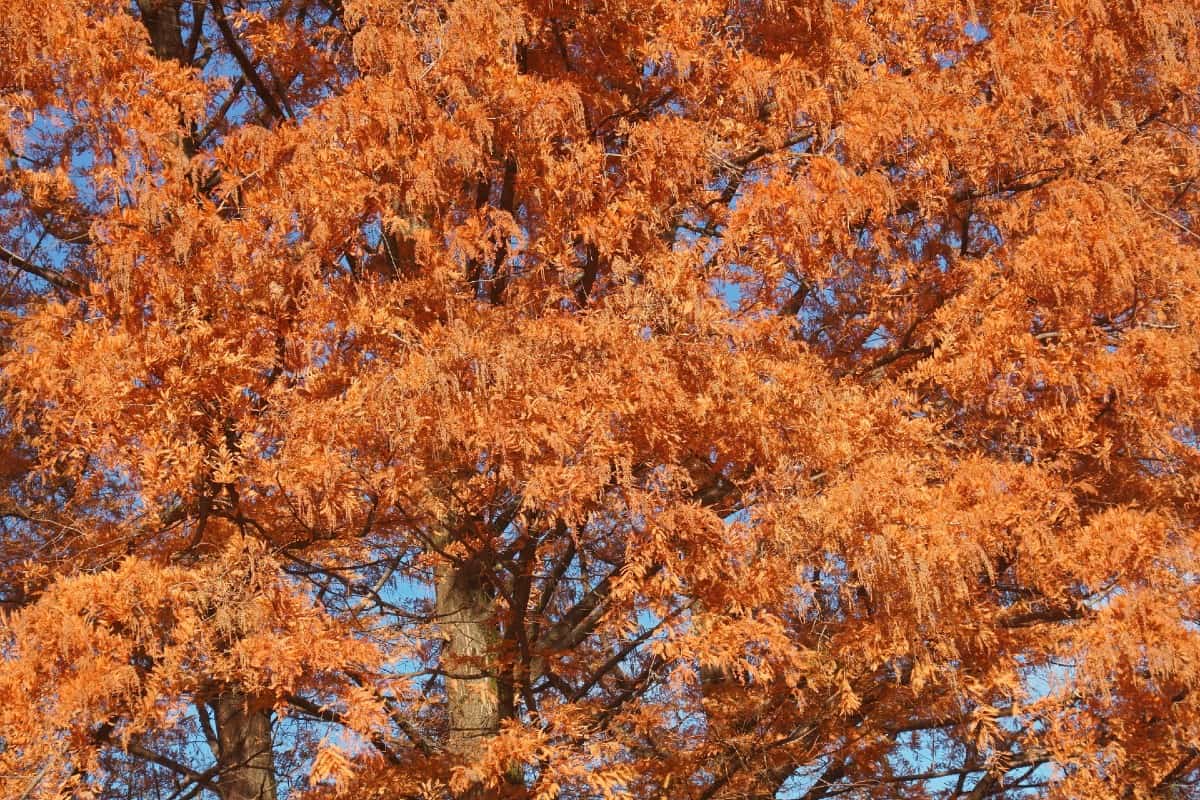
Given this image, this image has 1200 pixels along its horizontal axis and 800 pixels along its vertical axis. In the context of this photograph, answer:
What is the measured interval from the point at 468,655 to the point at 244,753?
78.0 inches

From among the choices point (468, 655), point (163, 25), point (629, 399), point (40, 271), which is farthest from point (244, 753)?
point (163, 25)

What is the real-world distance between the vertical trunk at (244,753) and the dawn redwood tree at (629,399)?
1.3 inches

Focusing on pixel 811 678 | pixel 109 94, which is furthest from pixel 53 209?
pixel 811 678

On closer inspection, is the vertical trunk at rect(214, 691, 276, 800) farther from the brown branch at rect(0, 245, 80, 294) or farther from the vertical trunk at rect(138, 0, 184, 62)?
the vertical trunk at rect(138, 0, 184, 62)

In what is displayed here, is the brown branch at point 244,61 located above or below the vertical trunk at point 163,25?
below

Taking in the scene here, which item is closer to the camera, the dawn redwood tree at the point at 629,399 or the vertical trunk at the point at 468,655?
the dawn redwood tree at the point at 629,399

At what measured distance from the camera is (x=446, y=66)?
5.25 meters

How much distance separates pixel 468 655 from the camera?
19.9 ft

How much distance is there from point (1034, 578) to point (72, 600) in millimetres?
4158

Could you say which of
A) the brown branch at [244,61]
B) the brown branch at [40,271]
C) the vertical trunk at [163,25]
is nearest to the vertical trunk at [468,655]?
the brown branch at [40,271]

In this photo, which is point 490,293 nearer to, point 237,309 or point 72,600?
point 237,309

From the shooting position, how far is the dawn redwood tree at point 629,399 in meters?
4.41

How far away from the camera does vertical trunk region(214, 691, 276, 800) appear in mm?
6777

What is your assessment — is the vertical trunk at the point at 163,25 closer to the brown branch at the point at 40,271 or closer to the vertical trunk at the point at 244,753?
the brown branch at the point at 40,271
